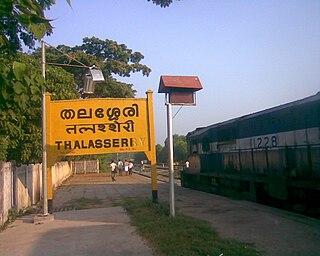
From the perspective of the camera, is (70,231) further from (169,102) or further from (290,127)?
(290,127)

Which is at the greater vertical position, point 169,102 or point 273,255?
point 169,102

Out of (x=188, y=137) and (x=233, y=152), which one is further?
(x=188, y=137)

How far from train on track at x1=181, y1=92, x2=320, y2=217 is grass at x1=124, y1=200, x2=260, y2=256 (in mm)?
3365

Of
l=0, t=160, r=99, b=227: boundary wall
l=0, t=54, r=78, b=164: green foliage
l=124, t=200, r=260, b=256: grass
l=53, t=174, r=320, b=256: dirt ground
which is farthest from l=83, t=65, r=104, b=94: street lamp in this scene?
l=53, t=174, r=320, b=256: dirt ground

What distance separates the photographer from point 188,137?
2359 cm

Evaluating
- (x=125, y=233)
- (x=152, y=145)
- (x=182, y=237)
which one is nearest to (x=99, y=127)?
(x=152, y=145)

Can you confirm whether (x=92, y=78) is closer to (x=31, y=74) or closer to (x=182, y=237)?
(x=182, y=237)

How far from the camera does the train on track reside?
10.5m

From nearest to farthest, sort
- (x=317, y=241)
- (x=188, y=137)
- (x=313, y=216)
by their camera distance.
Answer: (x=317, y=241), (x=313, y=216), (x=188, y=137)

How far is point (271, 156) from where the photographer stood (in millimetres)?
12531

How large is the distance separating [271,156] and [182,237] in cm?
604

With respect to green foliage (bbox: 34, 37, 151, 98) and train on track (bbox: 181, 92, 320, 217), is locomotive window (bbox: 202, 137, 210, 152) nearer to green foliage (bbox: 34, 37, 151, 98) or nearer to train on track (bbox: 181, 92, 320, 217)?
train on track (bbox: 181, 92, 320, 217)

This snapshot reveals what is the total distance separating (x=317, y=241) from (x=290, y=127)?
17.6 ft

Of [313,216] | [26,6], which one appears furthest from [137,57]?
[26,6]
